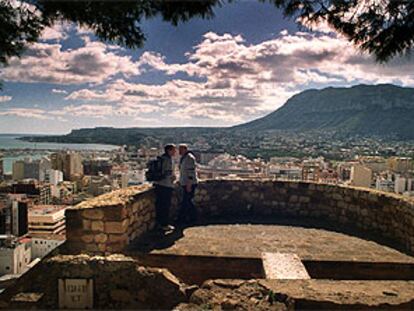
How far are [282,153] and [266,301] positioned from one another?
178 feet

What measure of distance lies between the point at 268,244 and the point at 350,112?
128 metres

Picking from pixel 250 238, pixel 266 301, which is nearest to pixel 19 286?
pixel 266 301

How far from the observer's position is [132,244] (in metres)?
5.18

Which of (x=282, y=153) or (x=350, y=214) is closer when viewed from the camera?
(x=350, y=214)

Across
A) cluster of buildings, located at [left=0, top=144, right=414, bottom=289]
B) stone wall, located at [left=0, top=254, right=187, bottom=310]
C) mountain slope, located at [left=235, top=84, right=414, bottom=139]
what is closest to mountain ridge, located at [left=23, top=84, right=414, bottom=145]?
mountain slope, located at [left=235, top=84, right=414, bottom=139]

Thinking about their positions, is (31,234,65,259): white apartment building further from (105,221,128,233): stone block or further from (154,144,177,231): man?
(105,221,128,233): stone block

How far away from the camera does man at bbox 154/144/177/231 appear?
5.95m

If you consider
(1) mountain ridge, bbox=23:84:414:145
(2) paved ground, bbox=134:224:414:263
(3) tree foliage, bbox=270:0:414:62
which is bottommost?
(2) paved ground, bbox=134:224:414:263

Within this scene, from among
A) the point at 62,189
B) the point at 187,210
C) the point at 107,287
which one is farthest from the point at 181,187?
the point at 62,189

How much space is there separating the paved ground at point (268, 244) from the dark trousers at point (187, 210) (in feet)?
1.10

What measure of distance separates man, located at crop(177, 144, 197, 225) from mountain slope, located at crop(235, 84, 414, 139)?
285ft

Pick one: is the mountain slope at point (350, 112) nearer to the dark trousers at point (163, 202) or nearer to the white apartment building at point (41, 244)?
the white apartment building at point (41, 244)

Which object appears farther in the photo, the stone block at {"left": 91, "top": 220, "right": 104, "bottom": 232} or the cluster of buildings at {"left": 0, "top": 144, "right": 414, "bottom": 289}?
the cluster of buildings at {"left": 0, "top": 144, "right": 414, "bottom": 289}

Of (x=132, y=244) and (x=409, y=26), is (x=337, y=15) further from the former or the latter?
(x=132, y=244)
